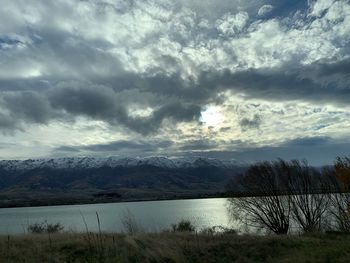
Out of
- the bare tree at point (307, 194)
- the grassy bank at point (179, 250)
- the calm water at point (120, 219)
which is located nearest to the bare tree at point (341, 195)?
the bare tree at point (307, 194)

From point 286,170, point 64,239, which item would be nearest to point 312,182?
point 286,170

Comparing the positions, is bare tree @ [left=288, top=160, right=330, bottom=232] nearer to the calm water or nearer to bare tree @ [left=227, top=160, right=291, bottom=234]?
bare tree @ [left=227, top=160, right=291, bottom=234]

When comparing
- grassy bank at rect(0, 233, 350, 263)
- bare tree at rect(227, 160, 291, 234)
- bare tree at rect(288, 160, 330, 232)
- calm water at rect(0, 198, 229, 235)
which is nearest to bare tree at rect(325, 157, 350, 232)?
bare tree at rect(288, 160, 330, 232)

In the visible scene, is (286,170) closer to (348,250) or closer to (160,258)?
(348,250)

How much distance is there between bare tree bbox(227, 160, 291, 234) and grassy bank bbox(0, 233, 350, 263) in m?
21.7

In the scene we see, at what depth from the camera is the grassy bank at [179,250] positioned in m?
15.3

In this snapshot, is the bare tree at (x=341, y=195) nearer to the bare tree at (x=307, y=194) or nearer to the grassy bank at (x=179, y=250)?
the bare tree at (x=307, y=194)

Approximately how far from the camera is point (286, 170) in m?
44.8

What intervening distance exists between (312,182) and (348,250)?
30.4 m

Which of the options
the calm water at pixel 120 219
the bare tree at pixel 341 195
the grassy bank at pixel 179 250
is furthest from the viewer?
the calm water at pixel 120 219

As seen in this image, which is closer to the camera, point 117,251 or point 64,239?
point 117,251

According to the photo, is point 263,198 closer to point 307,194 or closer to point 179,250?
point 307,194

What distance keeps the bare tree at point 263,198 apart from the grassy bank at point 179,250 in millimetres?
21679

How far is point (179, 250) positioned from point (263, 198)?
27116 millimetres
